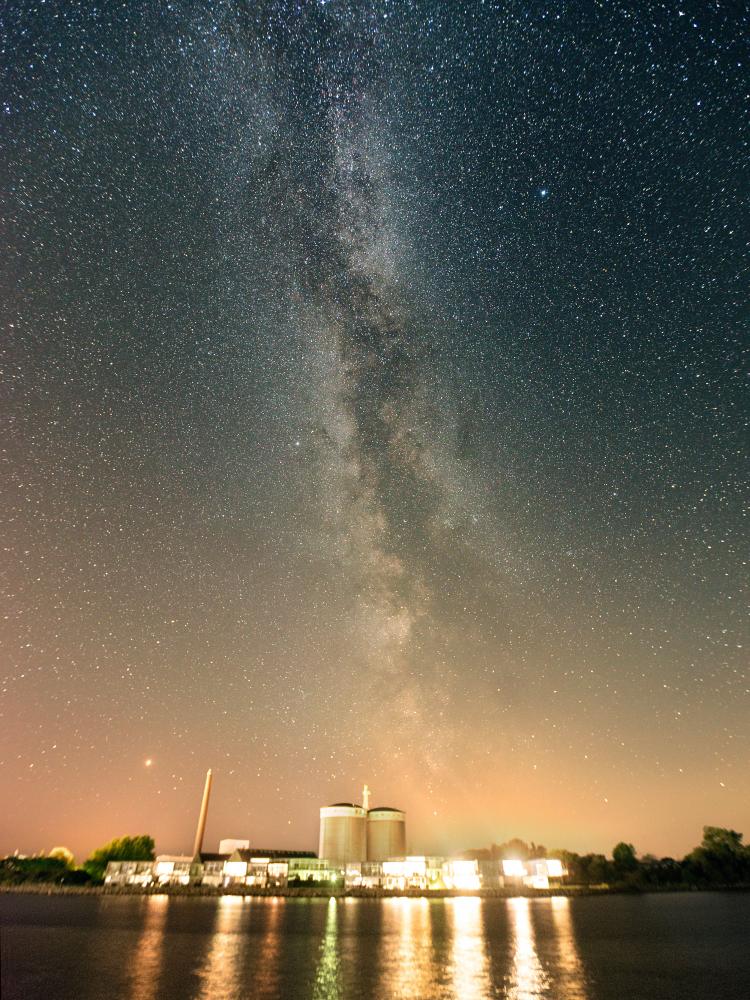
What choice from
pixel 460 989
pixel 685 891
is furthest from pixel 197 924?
pixel 685 891

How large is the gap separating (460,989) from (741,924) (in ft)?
150

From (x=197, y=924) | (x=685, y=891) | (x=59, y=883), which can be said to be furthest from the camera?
(x=685, y=891)

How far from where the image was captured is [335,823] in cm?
12625

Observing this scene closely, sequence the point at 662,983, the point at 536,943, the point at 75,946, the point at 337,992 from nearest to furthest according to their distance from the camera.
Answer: the point at 337,992 < the point at 662,983 < the point at 75,946 < the point at 536,943

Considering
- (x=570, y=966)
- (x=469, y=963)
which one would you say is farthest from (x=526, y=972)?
(x=570, y=966)

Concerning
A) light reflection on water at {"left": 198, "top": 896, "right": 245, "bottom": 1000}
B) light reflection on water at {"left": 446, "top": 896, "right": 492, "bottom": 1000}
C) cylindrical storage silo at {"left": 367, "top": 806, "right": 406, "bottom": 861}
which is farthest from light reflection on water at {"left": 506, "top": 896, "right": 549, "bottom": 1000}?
cylindrical storage silo at {"left": 367, "top": 806, "right": 406, "bottom": 861}

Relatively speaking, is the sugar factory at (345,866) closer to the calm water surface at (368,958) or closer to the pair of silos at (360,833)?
the pair of silos at (360,833)

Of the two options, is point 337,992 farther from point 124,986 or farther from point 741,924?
point 741,924

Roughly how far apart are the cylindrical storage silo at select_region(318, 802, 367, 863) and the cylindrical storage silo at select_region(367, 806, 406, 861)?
11.0 feet

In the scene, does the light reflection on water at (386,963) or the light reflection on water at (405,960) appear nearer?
the light reflection on water at (386,963)

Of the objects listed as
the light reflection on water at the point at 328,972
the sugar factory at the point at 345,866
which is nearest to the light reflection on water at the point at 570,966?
the light reflection on water at the point at 328,972

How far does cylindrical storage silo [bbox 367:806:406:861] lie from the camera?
12900 centimetres

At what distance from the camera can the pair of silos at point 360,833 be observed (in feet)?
404

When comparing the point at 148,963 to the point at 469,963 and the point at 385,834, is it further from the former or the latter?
the point at 385,834
